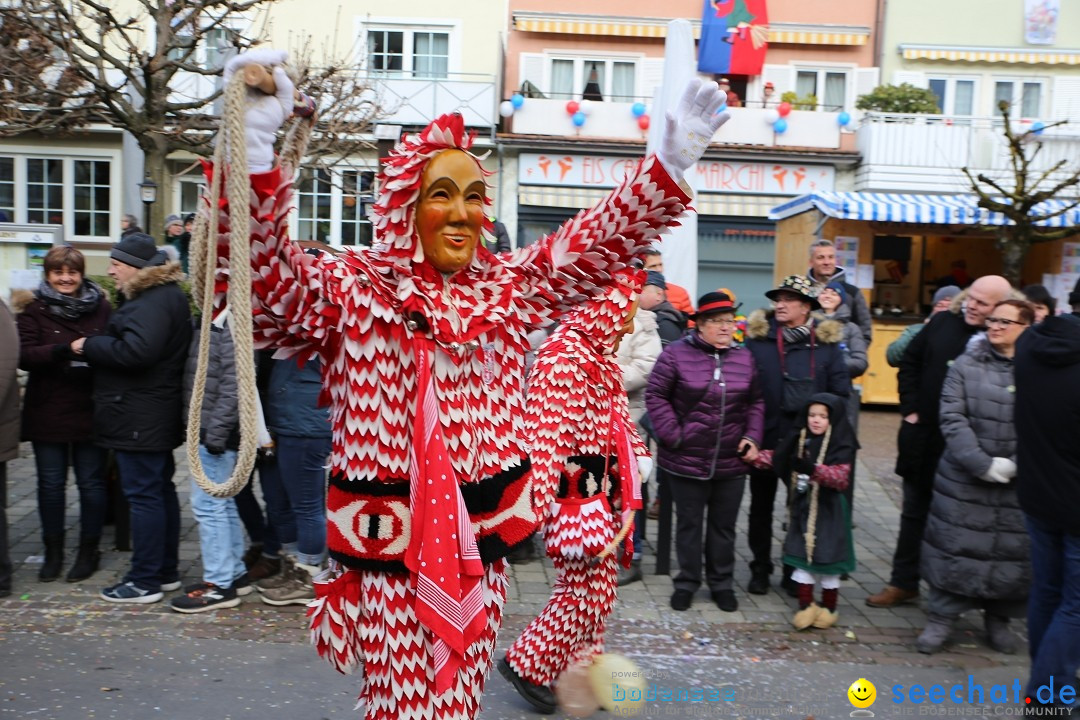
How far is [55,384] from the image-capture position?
18.3 feet

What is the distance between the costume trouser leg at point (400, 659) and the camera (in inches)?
102

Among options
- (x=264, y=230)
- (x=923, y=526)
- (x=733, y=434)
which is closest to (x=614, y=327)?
(x=733, y=434)

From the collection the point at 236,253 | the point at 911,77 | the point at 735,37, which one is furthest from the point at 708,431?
the point at 911,77

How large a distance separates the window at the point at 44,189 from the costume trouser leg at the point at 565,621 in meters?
18.3

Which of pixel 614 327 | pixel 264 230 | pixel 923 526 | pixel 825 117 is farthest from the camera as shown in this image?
pixel 825 117

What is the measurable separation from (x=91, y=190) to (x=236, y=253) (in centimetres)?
1910

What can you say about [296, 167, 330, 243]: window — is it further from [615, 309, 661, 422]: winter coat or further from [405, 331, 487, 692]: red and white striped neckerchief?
[405, 331, 487, 692]: red and white striped neckerchief

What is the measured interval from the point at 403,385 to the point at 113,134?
18672 millimetres

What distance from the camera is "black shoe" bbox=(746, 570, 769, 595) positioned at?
602 cm

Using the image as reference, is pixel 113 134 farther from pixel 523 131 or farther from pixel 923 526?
pixel 923 526

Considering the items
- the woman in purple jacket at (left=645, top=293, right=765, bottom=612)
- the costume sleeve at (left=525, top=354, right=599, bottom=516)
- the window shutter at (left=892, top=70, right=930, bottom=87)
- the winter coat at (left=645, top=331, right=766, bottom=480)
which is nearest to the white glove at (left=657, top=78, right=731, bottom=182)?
the costume sleeve at (left=525, top=354, right=599, bottom=516)

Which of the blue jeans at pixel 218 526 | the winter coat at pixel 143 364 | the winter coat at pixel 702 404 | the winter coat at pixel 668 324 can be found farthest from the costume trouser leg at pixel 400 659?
the winter coat at pixel 668 324

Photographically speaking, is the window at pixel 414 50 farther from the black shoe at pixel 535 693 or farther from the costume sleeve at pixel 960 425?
the black shoe at pixel 535 693

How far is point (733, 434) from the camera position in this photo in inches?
221
